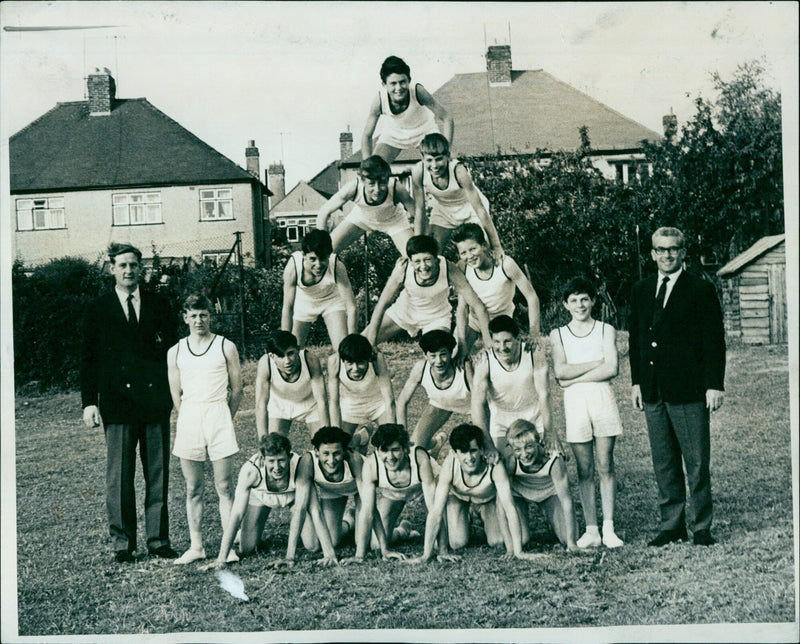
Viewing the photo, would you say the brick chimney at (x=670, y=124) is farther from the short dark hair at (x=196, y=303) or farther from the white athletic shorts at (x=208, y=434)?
the white athletic shorts at (x=208, y=434)

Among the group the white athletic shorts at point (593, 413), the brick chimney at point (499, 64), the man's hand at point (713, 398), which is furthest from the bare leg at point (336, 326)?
the man's hand at point (713, 398)

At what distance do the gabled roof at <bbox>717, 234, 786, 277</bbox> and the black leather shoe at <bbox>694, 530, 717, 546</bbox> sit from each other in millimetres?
1637

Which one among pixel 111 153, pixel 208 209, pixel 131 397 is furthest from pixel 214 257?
pixel 131 397

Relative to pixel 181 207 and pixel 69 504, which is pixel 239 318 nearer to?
pixel 181 207

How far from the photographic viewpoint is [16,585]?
605cm

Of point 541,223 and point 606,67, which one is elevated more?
point 606,67

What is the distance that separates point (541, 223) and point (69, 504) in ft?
11.8

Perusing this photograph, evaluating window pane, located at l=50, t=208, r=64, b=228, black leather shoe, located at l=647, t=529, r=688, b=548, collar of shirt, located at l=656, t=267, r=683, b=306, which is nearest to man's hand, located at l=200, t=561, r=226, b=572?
window pane, located at l=50, t=208, r=64, b=228

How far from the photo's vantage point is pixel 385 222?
5965 mm

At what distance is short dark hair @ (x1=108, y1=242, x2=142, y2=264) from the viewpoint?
6.07m

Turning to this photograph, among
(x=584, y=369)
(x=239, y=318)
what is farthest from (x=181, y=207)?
(x=584, y=369)

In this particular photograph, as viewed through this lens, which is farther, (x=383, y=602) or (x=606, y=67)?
(x=606, y=67)

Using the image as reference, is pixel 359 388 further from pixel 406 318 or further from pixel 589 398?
pixel 589 398

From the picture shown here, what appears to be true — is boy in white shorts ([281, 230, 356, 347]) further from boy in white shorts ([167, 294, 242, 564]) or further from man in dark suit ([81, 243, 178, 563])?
man in dark suit ([81, 243, 178, 563])
